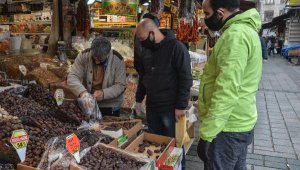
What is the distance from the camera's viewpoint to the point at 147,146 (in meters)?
3.35

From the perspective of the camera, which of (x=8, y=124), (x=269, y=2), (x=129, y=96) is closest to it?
(x=8, y=124)

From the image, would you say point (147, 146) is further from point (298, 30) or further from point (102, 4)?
point (298, 30)

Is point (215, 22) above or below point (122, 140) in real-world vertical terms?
above

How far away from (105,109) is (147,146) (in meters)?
0.98

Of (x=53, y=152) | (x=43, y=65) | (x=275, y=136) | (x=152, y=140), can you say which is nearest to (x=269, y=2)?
(x=275, y=136)

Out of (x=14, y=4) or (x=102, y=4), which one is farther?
(x=14, y=4)

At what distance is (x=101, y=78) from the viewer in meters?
3.94

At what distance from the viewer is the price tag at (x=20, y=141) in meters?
2.39

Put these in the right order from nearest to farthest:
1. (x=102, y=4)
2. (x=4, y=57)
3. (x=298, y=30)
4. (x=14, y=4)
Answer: (x=4, y=57) < (x=102, y=4) < (x=14, y=4) < (x=298, y=30)

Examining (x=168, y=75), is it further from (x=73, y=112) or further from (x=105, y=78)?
(x=73, y=112)

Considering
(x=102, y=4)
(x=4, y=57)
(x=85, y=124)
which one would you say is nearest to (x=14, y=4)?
(x=102, y=4)

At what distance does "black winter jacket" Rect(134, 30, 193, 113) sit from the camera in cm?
359

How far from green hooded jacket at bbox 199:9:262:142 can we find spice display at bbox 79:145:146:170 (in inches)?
25.4

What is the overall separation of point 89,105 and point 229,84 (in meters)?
1.78
